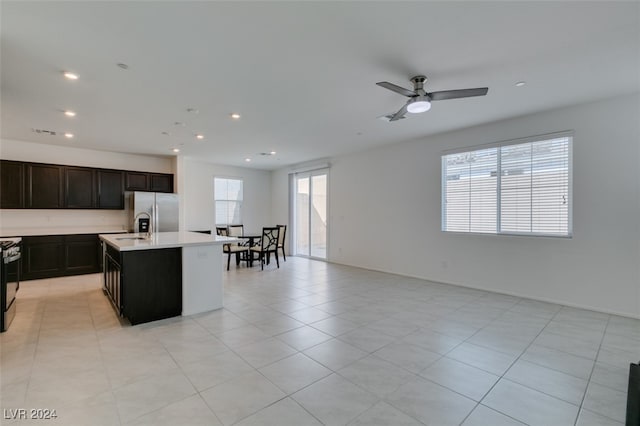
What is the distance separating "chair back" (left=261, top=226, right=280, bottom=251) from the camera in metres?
6.78

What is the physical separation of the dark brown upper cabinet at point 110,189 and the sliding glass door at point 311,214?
4.42 metres

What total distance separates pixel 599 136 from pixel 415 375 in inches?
157

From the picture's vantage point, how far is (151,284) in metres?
3.38

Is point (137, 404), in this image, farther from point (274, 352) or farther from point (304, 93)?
point (304, 93)

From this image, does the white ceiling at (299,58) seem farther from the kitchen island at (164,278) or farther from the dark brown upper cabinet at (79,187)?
the kitchen island at (164,278)

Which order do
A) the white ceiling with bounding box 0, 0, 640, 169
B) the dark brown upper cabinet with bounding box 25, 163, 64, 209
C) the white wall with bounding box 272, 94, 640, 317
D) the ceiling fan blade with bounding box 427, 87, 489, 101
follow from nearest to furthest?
the white ceiling with bounding box 0, 0, 640, 169 < the ceiling fan blade with bounding box 427, 87, 489, 101 < the white wall with bounding box 272, 94, 640, 317 < the dark brown upper cabinet with bounding box 25, 163, 64, 209

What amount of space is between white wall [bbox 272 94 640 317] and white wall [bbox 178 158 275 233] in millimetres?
3648

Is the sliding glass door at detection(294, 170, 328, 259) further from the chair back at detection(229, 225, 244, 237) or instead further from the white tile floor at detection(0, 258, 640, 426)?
the white tile floor at detection(0, 258, 640, 426)

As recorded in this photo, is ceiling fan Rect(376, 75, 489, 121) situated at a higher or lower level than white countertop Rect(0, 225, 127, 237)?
higher

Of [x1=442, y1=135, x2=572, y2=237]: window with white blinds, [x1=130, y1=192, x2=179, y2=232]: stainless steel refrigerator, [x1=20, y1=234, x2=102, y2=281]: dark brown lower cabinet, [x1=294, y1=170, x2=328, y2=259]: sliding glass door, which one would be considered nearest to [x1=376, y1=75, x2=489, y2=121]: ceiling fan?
[x1=442, y1=135, x2=572, y2=237]: window with white blinds

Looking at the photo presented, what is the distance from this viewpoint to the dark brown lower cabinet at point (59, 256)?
534cm

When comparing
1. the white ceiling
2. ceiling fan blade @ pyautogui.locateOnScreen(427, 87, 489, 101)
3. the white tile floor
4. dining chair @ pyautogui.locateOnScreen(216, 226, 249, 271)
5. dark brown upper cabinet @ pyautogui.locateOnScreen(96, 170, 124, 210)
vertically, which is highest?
the white ceiling

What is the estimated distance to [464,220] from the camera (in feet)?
16.6

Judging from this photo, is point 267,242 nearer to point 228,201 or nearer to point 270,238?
point 270,238
